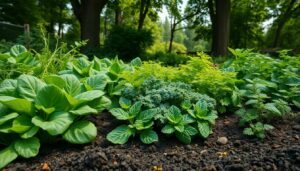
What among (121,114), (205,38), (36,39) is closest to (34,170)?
(121,114)

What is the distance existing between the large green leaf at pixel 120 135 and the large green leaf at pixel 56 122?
1.11 feet

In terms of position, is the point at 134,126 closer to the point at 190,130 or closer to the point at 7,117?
the point at 190,130

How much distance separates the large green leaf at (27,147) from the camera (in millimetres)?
2381

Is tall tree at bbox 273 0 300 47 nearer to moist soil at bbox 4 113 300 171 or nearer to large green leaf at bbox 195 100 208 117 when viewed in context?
moist soil at bbox 4 113 300 171

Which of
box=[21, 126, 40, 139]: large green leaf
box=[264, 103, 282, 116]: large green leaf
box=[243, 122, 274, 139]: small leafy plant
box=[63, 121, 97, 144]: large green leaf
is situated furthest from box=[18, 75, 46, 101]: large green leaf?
box=[264, 103, 282, 116]: large green leaf

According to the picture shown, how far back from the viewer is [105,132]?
2855mm

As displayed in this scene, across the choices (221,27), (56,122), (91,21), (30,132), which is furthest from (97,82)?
(221,27)

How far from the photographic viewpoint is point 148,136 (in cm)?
266

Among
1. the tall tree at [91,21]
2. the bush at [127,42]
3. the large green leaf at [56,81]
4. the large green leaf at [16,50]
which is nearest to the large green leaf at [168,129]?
the large green leaf at [56,81]

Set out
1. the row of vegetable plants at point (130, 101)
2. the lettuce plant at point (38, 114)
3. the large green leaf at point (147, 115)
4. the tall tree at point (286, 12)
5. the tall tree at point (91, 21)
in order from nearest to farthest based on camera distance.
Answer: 1. the lettuce plant at point (38, 114)
2. the row of vegetable plants at point (130, 101)
3. the large green leaf at point (147, 115)
4. the tall tree at point (91, 21)
5. the tall tree at point (286, 12)

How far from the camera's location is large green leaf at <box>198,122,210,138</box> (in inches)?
106

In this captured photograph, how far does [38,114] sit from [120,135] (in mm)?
665

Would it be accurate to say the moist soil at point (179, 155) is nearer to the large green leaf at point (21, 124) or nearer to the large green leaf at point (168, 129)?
the large green leaf at point (168, 129)

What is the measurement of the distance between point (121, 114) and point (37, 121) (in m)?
0.71
